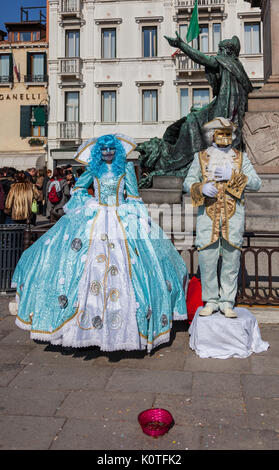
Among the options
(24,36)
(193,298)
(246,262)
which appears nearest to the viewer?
(193,298)

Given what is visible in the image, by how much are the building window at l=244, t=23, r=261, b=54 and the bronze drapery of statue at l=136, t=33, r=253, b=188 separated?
2055 cm

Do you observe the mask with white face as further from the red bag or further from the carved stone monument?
the carved stone monument

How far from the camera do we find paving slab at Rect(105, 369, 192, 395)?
3307 mm

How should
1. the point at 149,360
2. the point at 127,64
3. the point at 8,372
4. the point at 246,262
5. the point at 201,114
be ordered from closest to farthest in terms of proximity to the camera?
the point at 8,372 < the point at 149,360 < the point at 246,262 < the point at 201,114 < the point at 127,64

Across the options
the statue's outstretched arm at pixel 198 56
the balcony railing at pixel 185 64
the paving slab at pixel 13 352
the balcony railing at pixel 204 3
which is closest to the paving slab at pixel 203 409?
the paving slab at pixel 13 352

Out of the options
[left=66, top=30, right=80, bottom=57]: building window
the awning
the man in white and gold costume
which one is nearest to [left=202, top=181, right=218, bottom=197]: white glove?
the man in white and gold costume

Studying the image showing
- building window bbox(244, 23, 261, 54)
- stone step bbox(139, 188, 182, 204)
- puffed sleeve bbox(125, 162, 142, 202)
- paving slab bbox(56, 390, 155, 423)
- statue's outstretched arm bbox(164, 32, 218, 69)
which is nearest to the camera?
paving slab bbox(56, 390, 155, 423)

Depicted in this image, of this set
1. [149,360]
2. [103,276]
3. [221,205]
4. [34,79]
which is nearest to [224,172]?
[221,205]

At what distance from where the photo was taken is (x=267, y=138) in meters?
7.48

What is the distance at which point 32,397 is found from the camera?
3.18 m

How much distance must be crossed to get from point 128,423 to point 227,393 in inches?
32.3

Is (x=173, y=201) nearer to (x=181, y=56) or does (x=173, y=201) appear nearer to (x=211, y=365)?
(x=211, y=365)

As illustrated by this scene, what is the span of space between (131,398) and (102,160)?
98.6 inches

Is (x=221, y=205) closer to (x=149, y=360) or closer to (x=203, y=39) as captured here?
(x=149, y=360)
